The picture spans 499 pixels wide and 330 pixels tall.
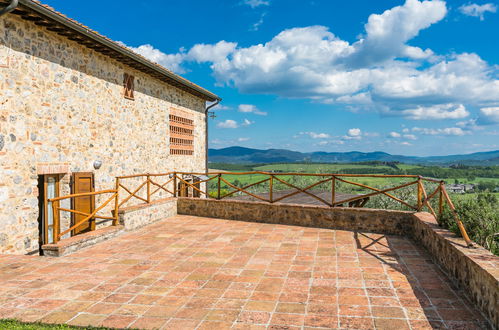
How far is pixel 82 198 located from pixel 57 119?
178cm

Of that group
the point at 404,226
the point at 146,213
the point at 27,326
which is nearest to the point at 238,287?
the point at 27,326

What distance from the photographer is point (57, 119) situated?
659cm

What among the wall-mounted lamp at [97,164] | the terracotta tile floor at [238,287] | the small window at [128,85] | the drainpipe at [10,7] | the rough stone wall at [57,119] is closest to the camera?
the terracotta tile floor at [238,287]

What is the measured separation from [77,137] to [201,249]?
3774 mm

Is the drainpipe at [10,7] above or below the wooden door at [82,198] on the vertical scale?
above

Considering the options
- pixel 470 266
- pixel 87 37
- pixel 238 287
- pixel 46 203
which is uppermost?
pixel 87 37

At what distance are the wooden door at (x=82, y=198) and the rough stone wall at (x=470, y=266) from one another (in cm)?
668

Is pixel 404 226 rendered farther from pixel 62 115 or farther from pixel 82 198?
pixel 62 115

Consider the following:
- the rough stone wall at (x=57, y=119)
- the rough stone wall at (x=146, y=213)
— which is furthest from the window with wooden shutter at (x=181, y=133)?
the rough stone wall at (x=146, y=213)

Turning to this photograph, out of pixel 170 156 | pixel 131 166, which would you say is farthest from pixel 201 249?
pixel 170 156

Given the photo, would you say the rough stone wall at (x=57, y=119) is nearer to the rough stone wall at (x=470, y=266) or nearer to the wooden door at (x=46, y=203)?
the wooden door at (x=46, y=203)

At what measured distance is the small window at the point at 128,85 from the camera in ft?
28.8

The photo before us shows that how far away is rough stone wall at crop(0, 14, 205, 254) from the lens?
5535 mm

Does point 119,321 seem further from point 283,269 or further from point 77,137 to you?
point 77,137
